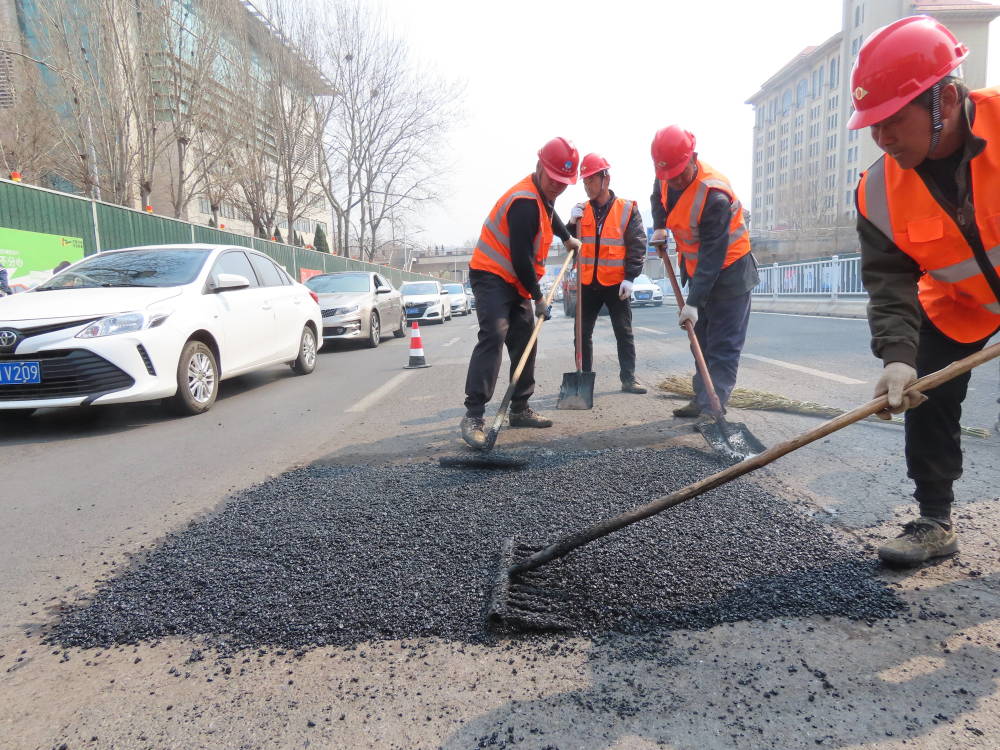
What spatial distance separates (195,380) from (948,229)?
5.53 m

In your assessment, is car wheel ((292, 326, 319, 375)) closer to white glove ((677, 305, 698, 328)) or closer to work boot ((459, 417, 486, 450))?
work boot ((459, 417, 486, 450))

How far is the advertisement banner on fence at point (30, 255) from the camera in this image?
8.15 meters

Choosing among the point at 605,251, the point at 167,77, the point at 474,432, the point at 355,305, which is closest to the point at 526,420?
the point at 474,432

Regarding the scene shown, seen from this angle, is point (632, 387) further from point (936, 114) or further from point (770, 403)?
point (936, 114)

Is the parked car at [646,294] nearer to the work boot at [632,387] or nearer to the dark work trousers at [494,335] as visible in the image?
the work boot at [632,387]

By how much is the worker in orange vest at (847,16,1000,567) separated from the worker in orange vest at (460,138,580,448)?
7.27 ft

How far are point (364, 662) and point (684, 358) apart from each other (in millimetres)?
6891

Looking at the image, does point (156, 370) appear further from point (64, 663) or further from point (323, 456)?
point (64, 663)

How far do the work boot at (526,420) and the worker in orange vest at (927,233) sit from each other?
2603 mm

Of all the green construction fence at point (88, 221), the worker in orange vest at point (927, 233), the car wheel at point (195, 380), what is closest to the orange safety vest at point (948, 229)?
the worker in orange vest at point (927, 233)

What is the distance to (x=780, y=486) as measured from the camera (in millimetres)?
3062

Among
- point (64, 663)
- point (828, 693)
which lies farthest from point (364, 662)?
point (828, 693)

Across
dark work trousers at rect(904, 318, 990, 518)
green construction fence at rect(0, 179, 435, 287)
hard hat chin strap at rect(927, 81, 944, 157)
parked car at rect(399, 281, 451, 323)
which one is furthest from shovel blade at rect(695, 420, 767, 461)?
parked car at rect(399, 281, 451, 323)

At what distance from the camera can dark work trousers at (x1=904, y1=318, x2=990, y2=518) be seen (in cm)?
229
